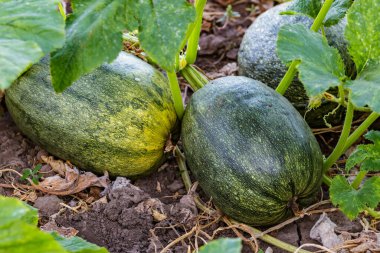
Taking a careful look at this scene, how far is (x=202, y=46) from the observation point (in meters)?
3.71

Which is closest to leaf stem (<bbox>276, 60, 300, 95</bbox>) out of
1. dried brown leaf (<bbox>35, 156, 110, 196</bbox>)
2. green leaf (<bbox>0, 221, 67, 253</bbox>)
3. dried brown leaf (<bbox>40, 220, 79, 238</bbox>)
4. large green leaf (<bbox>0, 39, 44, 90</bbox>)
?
dried brown leaf (<bbox>35, 156, 110, 196</bbox>)

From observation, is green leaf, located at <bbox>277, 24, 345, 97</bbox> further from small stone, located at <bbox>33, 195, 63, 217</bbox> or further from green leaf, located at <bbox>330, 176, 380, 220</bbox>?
small stone, located at <bbox>33, 195, 63, 217</bbox>

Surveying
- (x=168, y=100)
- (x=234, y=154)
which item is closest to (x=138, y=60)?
(x=168, y=100)

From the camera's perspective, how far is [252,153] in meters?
2.45

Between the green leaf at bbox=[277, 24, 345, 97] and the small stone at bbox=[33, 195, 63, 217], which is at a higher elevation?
the green leaf at bbox=[277, 24, 345, 97]

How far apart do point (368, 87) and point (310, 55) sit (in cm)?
23

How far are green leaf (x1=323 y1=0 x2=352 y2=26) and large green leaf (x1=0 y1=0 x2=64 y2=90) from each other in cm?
121

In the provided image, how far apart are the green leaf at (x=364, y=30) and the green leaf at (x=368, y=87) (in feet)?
0.12

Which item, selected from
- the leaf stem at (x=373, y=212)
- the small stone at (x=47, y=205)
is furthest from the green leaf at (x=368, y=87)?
the small stone at (x=47, y=205)

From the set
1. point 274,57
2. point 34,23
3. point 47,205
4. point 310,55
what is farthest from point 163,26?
point 274,57

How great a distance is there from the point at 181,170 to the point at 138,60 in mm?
567

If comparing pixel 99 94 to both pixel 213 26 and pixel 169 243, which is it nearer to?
pixel 169 243

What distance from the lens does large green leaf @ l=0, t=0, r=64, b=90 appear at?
1801 mm

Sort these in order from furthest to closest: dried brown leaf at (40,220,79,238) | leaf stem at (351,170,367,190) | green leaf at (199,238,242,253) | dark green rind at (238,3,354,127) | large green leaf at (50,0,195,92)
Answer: dark green rind at (238,3,354,127), leaf stem at (351,170,367,190), dried brown leaf at (40,220,79,238), large green leaf at (50,0,195,92), green leaf at (199,238,242,253)
